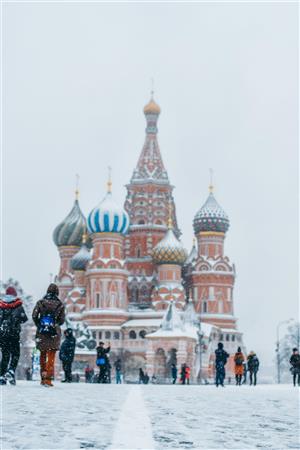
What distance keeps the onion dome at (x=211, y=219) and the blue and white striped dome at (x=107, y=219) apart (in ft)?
26.6

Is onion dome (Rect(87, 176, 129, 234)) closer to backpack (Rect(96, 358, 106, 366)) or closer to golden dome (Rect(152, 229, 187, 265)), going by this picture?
golden dome (Rect(152, 229, 187, 265))

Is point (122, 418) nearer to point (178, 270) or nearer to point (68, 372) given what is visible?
point (68, 372)

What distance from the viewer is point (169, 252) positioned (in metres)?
64.1

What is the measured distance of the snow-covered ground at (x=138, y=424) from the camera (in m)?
5.79

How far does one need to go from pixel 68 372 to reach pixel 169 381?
1355 inches

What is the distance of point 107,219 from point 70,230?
9959 mm

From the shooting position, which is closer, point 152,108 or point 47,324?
point 47,324

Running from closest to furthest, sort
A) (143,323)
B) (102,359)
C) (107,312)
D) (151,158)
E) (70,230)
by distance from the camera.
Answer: (102,359) → (107,312) → (143,323) → (70,230) → (151,158)

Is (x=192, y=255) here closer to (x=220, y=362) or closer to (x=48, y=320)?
(x=220, y=362)

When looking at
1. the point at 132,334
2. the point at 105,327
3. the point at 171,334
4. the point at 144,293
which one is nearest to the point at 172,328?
the point at 171,334

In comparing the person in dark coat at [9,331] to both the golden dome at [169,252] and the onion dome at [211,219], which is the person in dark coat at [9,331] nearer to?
the golden dome at [169,252]

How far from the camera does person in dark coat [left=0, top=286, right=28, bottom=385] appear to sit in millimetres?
12367

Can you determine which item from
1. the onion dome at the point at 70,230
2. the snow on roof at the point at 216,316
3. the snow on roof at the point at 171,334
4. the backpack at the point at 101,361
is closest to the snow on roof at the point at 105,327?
the snow on roof at the point at 171,334

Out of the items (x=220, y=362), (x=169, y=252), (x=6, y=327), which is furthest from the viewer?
(x=169, y=252)
